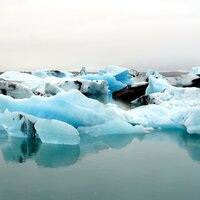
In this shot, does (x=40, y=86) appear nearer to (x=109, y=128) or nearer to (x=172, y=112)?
(x=172, y=112)

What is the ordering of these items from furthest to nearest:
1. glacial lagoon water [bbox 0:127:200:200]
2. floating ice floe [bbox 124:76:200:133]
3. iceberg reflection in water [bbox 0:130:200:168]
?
floating ice floe [bbox 124:76:200:133] → iceberg reflection in water [bbox 0:130:200:168] → glacial lagoon water [bbox 0:127:200:200]

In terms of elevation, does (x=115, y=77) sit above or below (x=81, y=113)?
below

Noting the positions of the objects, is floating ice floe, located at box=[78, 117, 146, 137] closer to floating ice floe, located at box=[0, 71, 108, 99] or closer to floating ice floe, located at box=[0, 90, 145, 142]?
floating ice floe, located at box=[0, 90, 145, 142]

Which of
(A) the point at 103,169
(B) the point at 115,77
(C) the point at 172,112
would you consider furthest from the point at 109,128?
(B) the point at 115,77

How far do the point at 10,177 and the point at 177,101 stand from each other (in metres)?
5.23

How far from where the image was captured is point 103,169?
381 centimetres

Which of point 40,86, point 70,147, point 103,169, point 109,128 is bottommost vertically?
point 40,86

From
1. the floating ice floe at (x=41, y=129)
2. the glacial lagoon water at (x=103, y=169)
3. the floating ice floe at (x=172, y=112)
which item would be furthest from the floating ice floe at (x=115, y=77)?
the floating ice floe at (x=41, y=129)

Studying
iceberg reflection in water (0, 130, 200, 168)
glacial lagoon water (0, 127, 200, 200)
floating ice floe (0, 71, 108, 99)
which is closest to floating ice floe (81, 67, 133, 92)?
floating ice floe (0, 71, 108, 99)

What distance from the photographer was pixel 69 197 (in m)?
2.95

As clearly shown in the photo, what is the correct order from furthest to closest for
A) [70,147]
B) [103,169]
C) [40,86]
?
[40,86] → [70,147] → [103,169]

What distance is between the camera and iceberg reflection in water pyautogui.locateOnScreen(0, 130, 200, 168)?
4277mm

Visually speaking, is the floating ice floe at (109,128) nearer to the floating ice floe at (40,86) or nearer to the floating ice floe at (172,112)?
the floating ice floe at (172,112)

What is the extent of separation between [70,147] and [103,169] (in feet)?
3.49
